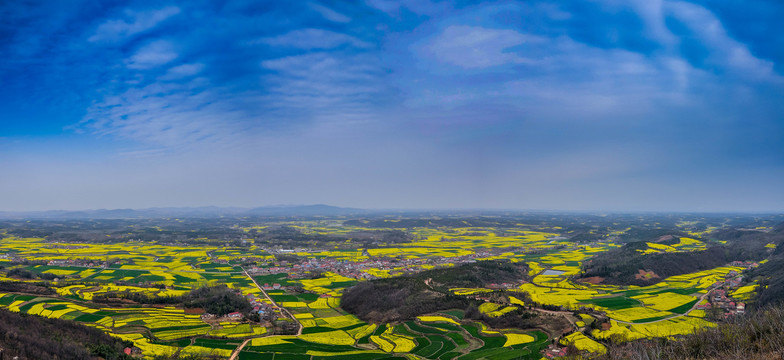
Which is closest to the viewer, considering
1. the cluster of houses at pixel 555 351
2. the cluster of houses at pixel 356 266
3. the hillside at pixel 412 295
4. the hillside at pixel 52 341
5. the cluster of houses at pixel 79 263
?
the hillside at pixel 52 341

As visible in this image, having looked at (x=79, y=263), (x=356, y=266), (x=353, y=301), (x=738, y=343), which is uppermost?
(x=738, y=343)

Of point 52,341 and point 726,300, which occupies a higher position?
point 52,341

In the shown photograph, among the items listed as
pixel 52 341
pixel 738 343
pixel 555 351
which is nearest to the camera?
pixel 738 343

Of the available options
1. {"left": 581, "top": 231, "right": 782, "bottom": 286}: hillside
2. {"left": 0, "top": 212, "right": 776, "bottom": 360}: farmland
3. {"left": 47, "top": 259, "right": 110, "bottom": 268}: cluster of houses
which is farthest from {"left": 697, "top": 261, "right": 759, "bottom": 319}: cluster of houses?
{"left": 47, "top": 259, "right": 110, "bottom": 268}: cluster of houses

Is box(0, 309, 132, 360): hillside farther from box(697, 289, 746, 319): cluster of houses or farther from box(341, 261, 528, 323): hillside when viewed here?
box(697, 289, 746, 319): cluster of houses

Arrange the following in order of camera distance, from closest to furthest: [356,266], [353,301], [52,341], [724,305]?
[52,341]
[724,305]
[353,301]
[356,266]

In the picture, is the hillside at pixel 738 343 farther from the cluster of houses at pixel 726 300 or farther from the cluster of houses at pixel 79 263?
the cluster of houses at pixel 79 263

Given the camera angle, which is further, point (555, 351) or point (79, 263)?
point (79, 263)

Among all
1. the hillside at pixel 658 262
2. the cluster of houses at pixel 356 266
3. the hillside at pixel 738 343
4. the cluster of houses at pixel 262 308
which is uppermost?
the hillside at pixel 738 343

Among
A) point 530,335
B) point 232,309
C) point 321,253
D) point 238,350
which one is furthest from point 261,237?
point 530,335

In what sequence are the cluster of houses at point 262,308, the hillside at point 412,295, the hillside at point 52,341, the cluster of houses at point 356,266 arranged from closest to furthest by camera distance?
the hillside at point 52,341 < the cluster of houses at point 262,308 < the hillside at point 412,295 < the cluster of houses at point 356,266

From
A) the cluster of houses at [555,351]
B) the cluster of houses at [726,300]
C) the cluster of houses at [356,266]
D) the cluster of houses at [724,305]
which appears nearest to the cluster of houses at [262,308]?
the cluster of houses at [356,266]

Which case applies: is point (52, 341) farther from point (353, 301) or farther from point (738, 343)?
point (738, 343)

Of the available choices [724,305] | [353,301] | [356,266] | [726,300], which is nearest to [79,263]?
[356,266]
